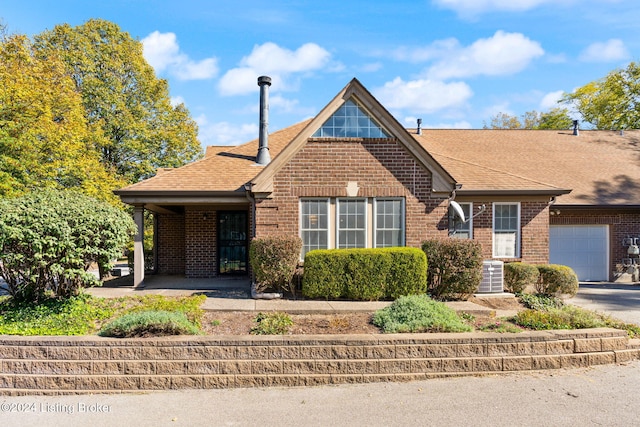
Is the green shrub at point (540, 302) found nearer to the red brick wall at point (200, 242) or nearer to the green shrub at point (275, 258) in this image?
the green shrub at point (275, 258)

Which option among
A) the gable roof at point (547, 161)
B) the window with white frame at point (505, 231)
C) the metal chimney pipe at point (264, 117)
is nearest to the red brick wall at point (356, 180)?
the gable roof at point (547, 161)

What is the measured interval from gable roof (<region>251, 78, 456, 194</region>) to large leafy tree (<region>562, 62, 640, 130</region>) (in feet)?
81.9

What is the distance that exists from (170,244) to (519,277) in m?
10.9

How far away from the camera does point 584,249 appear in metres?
14.9

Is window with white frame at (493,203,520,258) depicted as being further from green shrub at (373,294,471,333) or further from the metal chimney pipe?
the metal chimney pipe

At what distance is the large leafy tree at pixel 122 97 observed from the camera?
940 inches

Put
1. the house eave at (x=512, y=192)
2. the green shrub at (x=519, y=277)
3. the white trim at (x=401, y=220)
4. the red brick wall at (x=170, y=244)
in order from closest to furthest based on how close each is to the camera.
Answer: the white trim at (x=401, y=220), the green shrub at (x=519, y=277), the house eave at (x=512, y=192), the red brick wall at (x=170, y=244)

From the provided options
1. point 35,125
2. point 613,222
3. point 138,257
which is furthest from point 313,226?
point 613,222

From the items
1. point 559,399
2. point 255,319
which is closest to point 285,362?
point 255,319

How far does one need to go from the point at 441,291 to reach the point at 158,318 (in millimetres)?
6163

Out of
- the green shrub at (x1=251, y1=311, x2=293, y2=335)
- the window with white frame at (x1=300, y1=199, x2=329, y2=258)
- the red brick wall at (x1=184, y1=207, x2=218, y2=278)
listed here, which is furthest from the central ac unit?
the red brick wall at (x1=184, y1=207, x2=218, y2=278)

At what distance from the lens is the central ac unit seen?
10391 millimetres

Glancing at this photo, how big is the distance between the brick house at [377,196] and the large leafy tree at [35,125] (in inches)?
178

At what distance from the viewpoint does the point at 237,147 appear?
47.9ft
